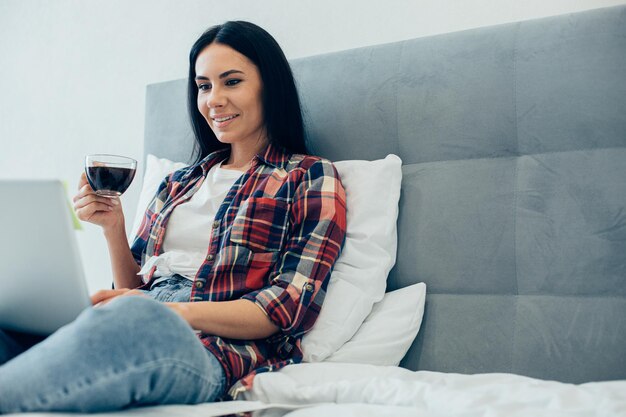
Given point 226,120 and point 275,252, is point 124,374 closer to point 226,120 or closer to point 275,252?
point 275,252

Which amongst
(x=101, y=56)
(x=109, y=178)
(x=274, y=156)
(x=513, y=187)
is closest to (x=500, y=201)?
(x=513, y=187)

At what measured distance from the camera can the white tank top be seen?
147cm

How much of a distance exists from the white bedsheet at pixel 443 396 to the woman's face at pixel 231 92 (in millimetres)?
680

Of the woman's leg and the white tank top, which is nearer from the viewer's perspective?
the woman's leg

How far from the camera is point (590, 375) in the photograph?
1.23m

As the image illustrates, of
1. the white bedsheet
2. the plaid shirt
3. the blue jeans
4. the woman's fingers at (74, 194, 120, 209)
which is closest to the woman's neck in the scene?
the plaid shirt

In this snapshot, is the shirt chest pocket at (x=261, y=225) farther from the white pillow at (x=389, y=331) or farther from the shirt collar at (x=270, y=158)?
the white pillow at (x=389, y=331)

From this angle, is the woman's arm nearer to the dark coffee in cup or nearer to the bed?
the dark coffee in cup

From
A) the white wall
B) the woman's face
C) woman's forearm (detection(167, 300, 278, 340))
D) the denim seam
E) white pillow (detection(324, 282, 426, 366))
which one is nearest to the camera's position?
the denim seam

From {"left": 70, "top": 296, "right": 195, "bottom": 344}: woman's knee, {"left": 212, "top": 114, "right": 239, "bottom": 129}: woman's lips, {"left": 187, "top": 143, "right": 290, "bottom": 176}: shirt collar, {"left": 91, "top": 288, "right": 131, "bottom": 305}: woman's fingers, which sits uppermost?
{"left": 212, "top": 114, "right": 239, "bottom": 129}: woman's lips

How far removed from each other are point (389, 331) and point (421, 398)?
375 mm

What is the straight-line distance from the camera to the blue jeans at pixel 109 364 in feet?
2.68

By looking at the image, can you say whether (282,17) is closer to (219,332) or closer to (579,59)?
(579,59)

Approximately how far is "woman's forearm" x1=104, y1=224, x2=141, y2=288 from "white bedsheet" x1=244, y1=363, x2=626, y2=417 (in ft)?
1.98
